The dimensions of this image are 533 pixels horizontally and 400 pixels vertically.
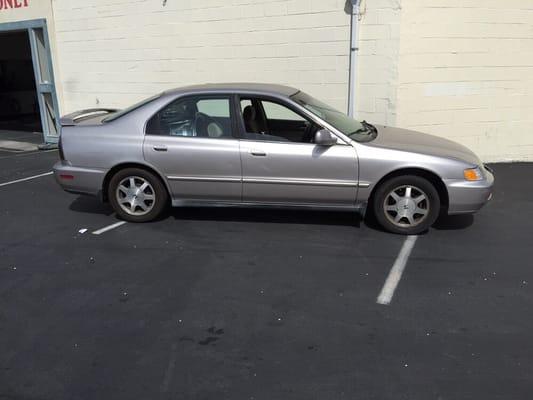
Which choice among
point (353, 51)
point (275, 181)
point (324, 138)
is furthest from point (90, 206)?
point (353, 51)

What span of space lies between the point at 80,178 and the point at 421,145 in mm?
3830

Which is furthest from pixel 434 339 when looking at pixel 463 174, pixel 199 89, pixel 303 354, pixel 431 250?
pixel 199 89

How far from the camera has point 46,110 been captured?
11.6 metres

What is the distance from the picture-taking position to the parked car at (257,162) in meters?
5.04

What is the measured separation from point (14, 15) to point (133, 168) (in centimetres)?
817

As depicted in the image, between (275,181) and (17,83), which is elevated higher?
(17,83)

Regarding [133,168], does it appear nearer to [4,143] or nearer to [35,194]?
[35,194]

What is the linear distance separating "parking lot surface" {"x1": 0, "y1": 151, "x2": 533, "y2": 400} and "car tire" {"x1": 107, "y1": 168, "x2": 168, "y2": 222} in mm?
139

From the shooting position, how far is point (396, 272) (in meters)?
4.39

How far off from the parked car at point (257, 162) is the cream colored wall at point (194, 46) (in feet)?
9.03

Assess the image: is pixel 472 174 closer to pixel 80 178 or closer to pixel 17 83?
pixel 80 178

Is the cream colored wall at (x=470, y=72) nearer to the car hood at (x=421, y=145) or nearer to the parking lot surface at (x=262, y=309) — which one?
the car hood at (x=421, y=145)

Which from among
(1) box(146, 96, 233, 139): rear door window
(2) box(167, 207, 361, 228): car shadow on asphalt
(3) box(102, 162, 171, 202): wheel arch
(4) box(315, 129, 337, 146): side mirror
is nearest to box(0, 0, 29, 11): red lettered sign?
(3) box(102, 162, 171, 202): wheel arch

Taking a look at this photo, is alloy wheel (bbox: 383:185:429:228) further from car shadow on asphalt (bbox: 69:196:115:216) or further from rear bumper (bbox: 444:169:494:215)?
car shadow on asphalt (bbox: 69:196:115:216)
